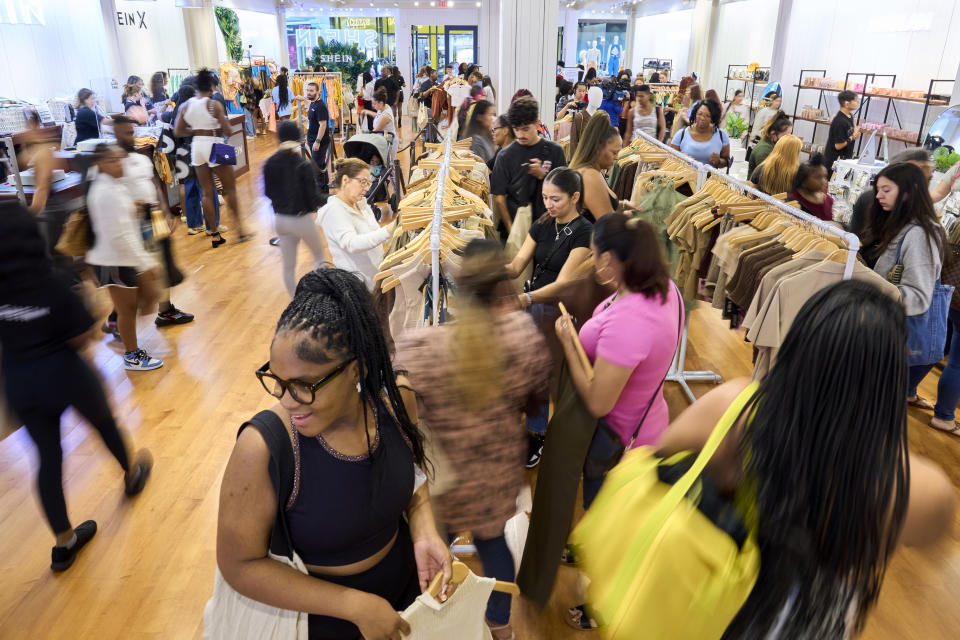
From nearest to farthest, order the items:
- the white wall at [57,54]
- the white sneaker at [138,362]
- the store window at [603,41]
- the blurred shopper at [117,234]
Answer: the blurred shopper at [117,234], the white sneaker at [138,362], the white wall at [57,54], the store window at [603,41]

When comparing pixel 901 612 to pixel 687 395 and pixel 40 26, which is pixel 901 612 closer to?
pixel 687 395

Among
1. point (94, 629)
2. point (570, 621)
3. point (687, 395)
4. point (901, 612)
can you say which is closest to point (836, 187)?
point (687, 395)

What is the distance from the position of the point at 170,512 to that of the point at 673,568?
306 centimetres

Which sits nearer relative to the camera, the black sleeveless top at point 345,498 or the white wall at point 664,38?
the black sleeveless top at point 345,498

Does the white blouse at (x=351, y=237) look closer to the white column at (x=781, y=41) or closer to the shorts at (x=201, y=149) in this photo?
the shorts at (x=201, y=149)

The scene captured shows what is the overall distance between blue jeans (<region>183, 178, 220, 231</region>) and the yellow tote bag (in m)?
7.80

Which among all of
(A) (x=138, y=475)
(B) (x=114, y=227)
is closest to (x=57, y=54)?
(B) (x=114, y=227)

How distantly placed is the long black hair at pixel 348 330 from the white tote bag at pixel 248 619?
39 centimetres

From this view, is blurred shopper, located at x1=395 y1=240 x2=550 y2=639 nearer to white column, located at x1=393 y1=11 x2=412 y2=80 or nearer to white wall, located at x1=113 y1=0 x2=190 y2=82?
white wall, located at x1=113 y1=0 x2=190 y2=82

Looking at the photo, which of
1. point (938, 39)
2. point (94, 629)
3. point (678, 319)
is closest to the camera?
point (678, 319)

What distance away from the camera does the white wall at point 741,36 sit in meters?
14.5

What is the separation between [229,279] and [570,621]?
5371mm

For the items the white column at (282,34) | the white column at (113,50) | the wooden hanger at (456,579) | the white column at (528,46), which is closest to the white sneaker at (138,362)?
the wooden hanger at (456,579)

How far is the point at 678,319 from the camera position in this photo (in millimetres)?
2307
